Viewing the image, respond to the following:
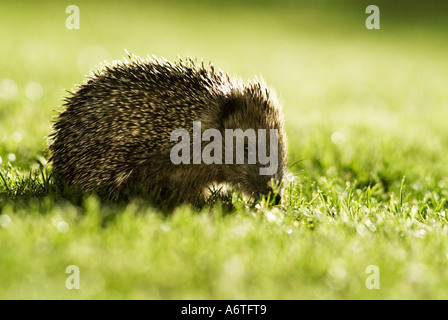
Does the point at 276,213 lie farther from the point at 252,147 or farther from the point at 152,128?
the point at 152,128

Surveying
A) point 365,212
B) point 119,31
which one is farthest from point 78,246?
point 119,31

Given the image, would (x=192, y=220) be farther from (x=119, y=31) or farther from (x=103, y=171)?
(x=119, y=31)

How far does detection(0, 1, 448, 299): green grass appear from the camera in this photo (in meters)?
3.51

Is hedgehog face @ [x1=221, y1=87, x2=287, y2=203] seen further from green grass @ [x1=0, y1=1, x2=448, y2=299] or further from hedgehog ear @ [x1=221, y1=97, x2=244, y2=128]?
green grass @ [x1=0, y1=1, x2=448, y2=299]

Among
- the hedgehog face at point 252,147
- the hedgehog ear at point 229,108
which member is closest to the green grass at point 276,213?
the hedgehog face at point 252,147

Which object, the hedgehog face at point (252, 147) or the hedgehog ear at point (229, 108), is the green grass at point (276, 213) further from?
the hedgehog ear at point (229, 108)

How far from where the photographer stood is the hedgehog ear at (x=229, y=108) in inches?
209

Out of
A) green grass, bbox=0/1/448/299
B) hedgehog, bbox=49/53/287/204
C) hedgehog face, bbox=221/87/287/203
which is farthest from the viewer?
hedgehog face, bbox=221/87/287/203

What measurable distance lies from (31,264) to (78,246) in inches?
13.1

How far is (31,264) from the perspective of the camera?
3.40m

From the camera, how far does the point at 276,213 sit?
4.86m

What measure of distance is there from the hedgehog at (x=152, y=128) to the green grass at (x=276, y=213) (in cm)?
27

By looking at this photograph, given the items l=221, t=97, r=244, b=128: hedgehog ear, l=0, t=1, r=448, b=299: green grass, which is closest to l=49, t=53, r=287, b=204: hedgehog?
l=221, t=97, r=244, b=128: hedgehog ear

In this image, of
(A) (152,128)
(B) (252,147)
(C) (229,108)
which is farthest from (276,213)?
(A) (152,128)
